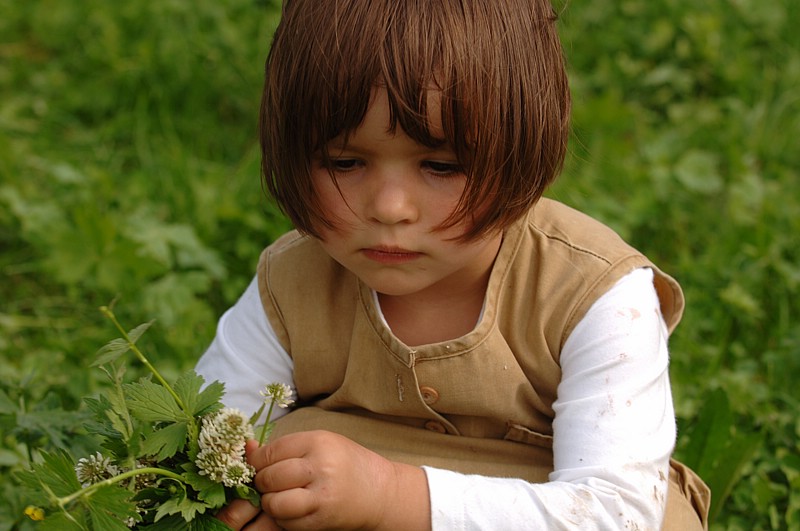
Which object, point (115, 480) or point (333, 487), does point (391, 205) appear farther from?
point (115, 480)

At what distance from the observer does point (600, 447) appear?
5.79 ft

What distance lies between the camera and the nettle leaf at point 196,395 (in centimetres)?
165

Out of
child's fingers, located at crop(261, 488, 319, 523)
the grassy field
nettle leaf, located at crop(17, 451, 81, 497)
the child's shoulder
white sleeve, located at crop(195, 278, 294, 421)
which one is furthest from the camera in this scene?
the grassy field

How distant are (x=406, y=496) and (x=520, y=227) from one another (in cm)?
53

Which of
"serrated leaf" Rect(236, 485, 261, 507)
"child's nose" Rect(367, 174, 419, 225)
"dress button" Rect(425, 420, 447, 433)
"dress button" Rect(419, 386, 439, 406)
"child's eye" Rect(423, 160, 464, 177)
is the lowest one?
"serrated leaf" Rect(236, 485, 261, 507)

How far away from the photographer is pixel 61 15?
13.6 ft

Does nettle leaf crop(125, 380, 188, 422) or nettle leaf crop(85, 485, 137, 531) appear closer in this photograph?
nettle leaf crop(85, 485, 137, 531)

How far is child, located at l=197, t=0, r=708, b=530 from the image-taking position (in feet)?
5.37

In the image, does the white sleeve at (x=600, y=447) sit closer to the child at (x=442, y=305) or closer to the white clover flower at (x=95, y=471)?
the child at (x=442, y=305)

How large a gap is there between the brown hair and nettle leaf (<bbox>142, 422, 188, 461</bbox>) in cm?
40

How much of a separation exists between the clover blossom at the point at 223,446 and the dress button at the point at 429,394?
1.24ft

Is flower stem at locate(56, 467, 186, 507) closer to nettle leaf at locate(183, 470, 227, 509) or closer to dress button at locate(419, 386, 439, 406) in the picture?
nettle leaf at locate(183, 470, 227, 509)

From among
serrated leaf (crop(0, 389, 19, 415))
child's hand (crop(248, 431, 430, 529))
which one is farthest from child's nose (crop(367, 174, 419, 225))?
serrated leaf (crop(0, 389, 19, 415))

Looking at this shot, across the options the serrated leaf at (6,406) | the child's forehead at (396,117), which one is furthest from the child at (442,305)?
the serrated leaf at (6,406)
